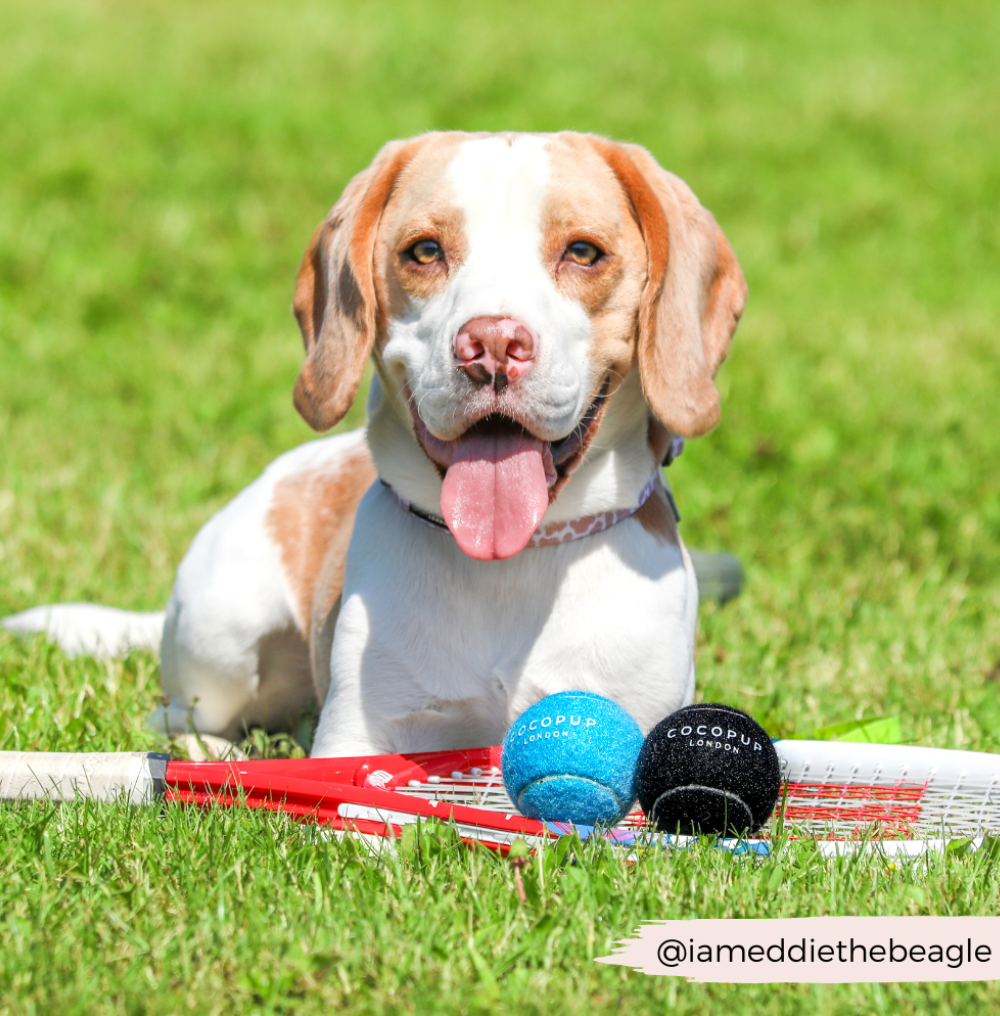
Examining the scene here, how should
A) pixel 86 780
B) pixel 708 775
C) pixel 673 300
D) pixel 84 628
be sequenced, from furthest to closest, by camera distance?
pixel 84 628 → pixel 673 300 → pixel 86 780 → pixel 708 775

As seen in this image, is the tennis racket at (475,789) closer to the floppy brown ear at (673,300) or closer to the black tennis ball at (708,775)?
the black tennis ball at (708,775)

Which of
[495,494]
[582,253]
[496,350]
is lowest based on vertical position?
[495,494]

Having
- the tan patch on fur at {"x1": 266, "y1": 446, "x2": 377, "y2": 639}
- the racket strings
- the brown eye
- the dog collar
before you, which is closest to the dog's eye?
the brown eye

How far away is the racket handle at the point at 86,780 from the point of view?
8.73 ft

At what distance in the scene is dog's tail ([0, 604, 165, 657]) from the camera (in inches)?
158

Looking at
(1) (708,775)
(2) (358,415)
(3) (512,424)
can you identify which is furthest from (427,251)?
(2) (358,415)

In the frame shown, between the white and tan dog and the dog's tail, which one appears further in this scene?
the dog's tail

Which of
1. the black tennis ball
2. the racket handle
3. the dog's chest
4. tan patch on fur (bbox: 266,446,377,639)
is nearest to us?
the black tennis ball

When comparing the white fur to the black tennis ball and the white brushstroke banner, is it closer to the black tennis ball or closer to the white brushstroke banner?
the black tennis ball

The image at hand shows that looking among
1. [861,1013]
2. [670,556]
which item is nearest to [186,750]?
[670,556]

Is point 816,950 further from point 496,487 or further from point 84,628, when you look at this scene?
point 84,628

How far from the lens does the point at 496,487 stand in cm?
276

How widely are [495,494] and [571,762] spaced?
2.02 feet

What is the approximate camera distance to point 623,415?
3049 mm
